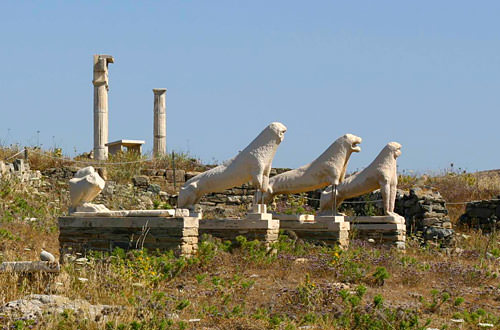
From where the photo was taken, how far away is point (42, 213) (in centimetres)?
1531

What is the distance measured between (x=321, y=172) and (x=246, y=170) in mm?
1919

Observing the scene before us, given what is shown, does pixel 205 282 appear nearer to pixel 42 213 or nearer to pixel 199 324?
pixel 199 324

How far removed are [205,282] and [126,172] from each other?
35.9ft

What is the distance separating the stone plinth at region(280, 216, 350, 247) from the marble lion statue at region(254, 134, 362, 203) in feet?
2.31

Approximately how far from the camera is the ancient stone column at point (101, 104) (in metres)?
24.1

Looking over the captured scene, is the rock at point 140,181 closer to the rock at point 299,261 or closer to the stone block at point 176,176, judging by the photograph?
the stone block at point 176,176

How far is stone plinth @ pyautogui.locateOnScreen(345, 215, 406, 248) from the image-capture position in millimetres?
14852

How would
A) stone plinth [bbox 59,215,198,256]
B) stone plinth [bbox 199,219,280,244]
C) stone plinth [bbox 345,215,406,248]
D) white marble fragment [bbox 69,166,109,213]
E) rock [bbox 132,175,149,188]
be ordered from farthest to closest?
rock [bbox 132,175,149,188]
stone plinth [bbox 345,215,406,248]
stone plinth [bbox 199,219,280,244]
white marble fragment [bbox 69,166,109,213]
stone plinth [bbox 59,215,198,256]

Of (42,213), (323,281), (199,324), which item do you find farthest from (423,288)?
(42,213)

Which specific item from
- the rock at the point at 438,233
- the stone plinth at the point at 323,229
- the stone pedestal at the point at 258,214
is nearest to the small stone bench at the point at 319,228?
the stone plinth at the point at 323,229

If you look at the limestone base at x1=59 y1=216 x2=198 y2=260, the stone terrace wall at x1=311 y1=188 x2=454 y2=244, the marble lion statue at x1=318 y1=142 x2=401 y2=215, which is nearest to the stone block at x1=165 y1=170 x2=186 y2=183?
the stone terrace wall at x1=311 y1=188 x2=454 y2=244

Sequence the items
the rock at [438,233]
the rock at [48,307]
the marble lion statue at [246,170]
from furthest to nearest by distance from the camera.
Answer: the rock at [438,233]
the marble lion statue at [246,170]
the rock at [48,307]

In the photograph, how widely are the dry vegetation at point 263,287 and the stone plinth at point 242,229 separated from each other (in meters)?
0.27

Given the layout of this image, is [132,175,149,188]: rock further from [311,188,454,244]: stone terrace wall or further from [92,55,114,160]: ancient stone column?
[311,188,454,244]: stone terrace wall
